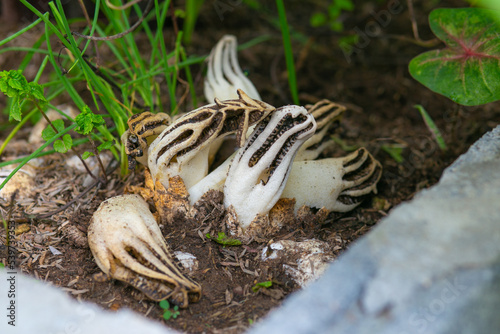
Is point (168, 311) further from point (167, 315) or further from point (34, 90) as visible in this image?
point (34, 90)

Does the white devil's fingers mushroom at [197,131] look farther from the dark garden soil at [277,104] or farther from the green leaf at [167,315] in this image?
the green leaf at [167,315]

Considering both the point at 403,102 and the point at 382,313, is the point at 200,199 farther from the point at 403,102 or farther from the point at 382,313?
the point at 403,102

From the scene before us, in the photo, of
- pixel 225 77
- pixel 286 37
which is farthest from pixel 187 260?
pixel 286 37

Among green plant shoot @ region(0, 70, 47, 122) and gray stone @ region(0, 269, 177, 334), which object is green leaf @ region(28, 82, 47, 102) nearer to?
green plant shoot @ region(0, 70, 47, 122)

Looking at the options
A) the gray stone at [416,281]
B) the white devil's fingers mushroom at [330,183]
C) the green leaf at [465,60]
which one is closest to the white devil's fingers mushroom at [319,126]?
the white devil's fingers mushroom at [330,183]

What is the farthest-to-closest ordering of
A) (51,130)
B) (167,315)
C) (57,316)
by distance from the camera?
(51,130), (167,315), (57,316)
